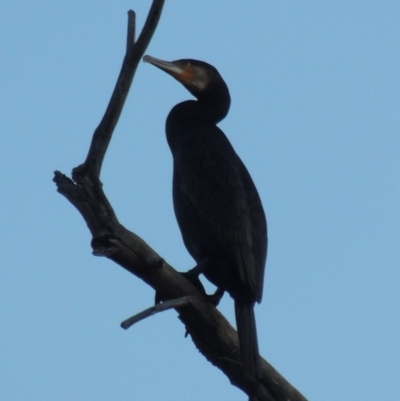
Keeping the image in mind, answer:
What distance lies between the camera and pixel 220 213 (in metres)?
5.10

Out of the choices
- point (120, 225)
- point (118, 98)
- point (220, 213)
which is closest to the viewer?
point (118, 98)

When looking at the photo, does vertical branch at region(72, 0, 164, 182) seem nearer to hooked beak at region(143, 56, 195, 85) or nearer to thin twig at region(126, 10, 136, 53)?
thin twig at region(126, 10, 136, 53)

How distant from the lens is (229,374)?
15.2 ft

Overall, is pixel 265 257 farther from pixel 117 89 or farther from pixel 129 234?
pixel 117 89

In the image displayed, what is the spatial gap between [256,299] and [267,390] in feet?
1.60

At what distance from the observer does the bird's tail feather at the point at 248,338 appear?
4.56m

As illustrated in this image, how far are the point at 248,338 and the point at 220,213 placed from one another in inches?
31.3

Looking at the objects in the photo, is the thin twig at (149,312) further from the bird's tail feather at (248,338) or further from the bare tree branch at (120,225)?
the bird's tail feather at (248,338)

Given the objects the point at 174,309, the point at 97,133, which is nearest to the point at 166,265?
the point at 174,309

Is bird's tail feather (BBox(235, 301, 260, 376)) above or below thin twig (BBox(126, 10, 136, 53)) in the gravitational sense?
below

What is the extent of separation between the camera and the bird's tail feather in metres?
4.56

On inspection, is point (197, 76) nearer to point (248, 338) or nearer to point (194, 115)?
point (194, 115)

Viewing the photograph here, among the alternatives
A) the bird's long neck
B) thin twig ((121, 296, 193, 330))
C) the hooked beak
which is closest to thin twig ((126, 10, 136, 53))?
thin twig ((121, 296, 193, 330))

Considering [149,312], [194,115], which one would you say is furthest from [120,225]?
[194,115]
